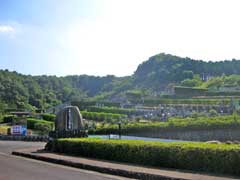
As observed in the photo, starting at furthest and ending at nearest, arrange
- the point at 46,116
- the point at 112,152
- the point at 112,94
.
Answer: the point at 112,94, the point at 46,116, the point at 112,152

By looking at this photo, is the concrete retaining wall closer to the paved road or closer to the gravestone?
the gravestone

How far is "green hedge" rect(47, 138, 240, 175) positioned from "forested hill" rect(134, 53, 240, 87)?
13817 centimetres

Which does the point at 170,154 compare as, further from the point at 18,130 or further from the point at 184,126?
the point at 184,126

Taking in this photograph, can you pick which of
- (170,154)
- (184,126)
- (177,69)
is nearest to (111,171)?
(170,154)

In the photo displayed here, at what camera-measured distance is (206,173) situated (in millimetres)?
10367

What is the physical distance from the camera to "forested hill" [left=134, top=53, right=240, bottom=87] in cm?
15650

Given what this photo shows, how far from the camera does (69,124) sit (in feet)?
62.2

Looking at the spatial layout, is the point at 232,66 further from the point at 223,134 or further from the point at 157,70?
the point at 223,134

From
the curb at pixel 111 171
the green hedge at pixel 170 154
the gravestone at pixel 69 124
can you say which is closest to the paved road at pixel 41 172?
the curb at pixel 111 171

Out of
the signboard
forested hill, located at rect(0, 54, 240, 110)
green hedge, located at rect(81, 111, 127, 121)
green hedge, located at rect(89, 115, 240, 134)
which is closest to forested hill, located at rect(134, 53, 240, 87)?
forested hill, located at rect(0, 54, 240, 110)

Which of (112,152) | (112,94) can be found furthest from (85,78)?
(112,152)

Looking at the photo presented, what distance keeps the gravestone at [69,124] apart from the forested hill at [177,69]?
13356cm

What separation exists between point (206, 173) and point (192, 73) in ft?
487

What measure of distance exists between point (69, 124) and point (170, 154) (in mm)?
8352
